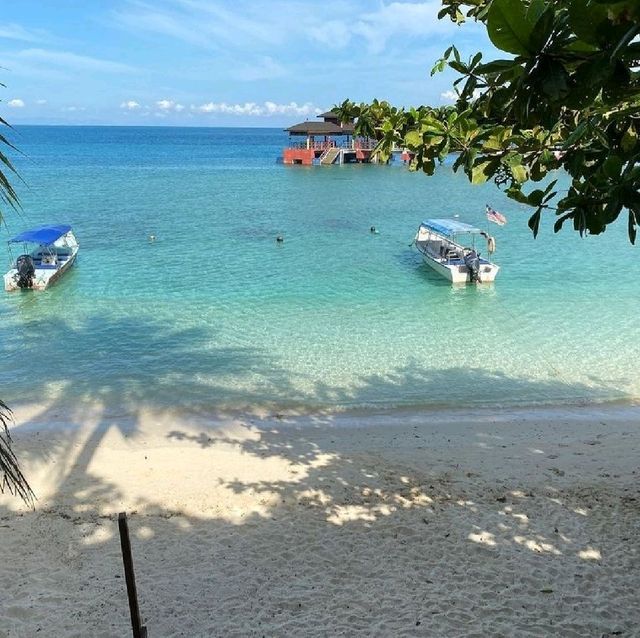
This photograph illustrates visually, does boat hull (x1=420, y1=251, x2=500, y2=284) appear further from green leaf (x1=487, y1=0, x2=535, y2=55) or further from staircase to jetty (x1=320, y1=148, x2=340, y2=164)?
staircase to jetty (x1=320, y1=148, x2=340, y2=164)

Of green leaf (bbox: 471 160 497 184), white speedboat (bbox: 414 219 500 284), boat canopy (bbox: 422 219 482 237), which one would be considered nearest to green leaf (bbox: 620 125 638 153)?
green leaf (bbox: 471 160 497 184)

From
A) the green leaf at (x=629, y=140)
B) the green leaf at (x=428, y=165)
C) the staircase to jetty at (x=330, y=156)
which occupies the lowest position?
the green leaf at (x=428, y=165)

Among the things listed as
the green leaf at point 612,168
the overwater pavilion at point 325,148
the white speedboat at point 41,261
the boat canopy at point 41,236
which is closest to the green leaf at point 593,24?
the green leaf at point 612,168

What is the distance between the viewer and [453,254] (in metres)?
22.6

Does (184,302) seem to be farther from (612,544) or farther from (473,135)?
(473,135)

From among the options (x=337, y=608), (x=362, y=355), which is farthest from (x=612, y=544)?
(x=362, y=355)

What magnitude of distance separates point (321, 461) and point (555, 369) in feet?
21.9

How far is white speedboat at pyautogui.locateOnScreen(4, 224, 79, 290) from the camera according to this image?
20031 millimetres

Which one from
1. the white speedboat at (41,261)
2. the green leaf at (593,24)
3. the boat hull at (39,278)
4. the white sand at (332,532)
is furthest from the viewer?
the white speedboat at (41,261)

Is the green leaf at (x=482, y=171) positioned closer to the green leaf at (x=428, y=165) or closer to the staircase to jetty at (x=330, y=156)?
the green leaf at (x=428, y=165)

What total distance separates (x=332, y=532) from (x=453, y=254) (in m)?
17.0

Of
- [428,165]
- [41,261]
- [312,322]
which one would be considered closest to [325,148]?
[41,261]

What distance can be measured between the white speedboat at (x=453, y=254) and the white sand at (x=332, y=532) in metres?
10.8

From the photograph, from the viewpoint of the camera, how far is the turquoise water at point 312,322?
41.2 ft
